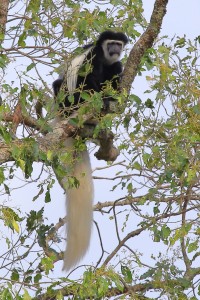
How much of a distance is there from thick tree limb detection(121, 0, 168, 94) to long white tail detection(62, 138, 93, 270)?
1.73 ft

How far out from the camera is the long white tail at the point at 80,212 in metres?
4.25

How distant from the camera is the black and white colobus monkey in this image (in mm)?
4128

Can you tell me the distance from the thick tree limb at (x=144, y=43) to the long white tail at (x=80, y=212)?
53cm

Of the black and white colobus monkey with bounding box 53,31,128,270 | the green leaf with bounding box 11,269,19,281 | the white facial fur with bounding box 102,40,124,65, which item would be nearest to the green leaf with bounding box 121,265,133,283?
the green leaf with bounding box 11,269,19,281

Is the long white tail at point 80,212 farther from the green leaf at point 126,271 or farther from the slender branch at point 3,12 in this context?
the green leaf at point 126,271

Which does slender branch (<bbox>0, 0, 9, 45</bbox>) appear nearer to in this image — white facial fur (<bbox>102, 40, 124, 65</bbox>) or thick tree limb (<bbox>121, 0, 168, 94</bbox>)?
thick tree limb (<bbox>121, 0, 168, 94</bbox>)

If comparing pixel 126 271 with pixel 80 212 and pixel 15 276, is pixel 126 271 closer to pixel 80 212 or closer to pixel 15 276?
pixel 15 276

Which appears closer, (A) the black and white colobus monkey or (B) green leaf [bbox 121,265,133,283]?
(B) green leaf [bbox 121,265,133,283]

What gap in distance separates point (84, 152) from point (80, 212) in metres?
0.39

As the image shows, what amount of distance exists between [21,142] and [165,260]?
101 centimetres

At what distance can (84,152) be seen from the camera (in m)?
4.64

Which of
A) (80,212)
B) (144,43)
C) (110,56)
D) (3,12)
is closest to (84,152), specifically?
(80,212)

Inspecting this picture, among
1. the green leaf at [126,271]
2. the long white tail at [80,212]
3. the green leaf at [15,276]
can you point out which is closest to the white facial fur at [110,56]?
the long white tail at [80,212]

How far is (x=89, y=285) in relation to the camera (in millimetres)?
2695
